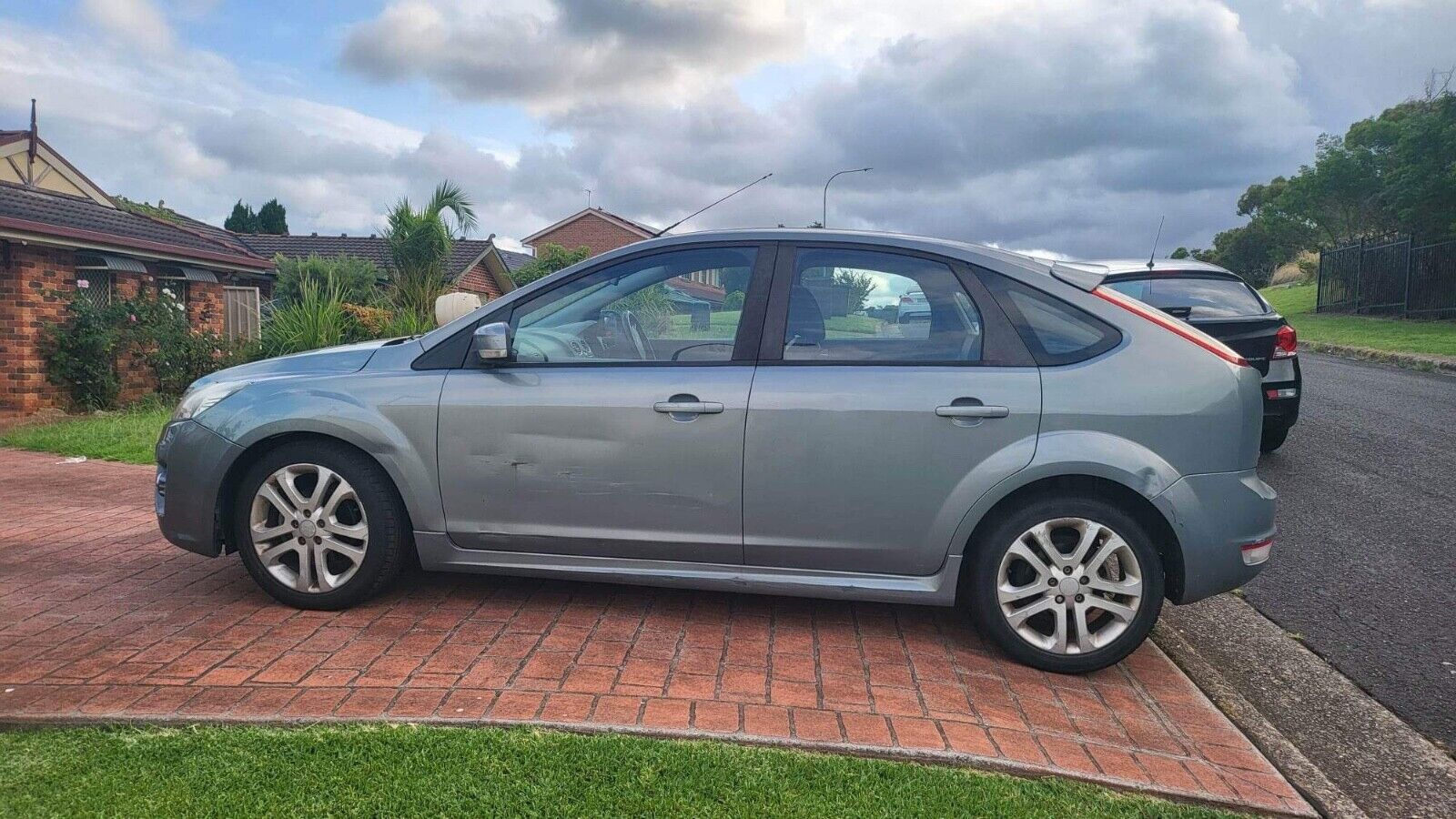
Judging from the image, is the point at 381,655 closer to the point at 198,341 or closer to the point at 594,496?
the point at 594,496

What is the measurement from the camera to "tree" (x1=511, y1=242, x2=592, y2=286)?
29.6 meters

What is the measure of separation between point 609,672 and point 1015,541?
1.61m

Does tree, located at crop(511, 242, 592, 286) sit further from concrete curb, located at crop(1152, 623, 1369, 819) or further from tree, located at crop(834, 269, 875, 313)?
concrete curb, located at crop(1152, 623, 1369, 819)

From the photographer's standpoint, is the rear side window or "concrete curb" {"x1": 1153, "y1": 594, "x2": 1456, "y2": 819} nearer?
"concrete curb" {"x1": 1153, "y1": 594, "x2": 1456, "y2": 819}

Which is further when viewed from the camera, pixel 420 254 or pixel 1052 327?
pixel 420 254

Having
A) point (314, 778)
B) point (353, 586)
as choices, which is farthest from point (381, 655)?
point (314, 778)

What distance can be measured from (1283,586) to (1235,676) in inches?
55.0

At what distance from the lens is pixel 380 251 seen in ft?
106

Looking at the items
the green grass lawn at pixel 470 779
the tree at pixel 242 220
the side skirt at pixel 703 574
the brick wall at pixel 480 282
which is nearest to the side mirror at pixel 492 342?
the side skirt at pixel 703 574

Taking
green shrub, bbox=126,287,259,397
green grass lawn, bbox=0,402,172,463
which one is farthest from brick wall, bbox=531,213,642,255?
green grass lawn, bbox=0,402,172,463

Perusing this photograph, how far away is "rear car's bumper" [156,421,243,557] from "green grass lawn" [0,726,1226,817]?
1.26 meters

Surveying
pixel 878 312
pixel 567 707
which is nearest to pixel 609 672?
pixel 567 707

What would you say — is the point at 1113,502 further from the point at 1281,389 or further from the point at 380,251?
the point at 380,251

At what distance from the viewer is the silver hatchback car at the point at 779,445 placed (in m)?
3.61
